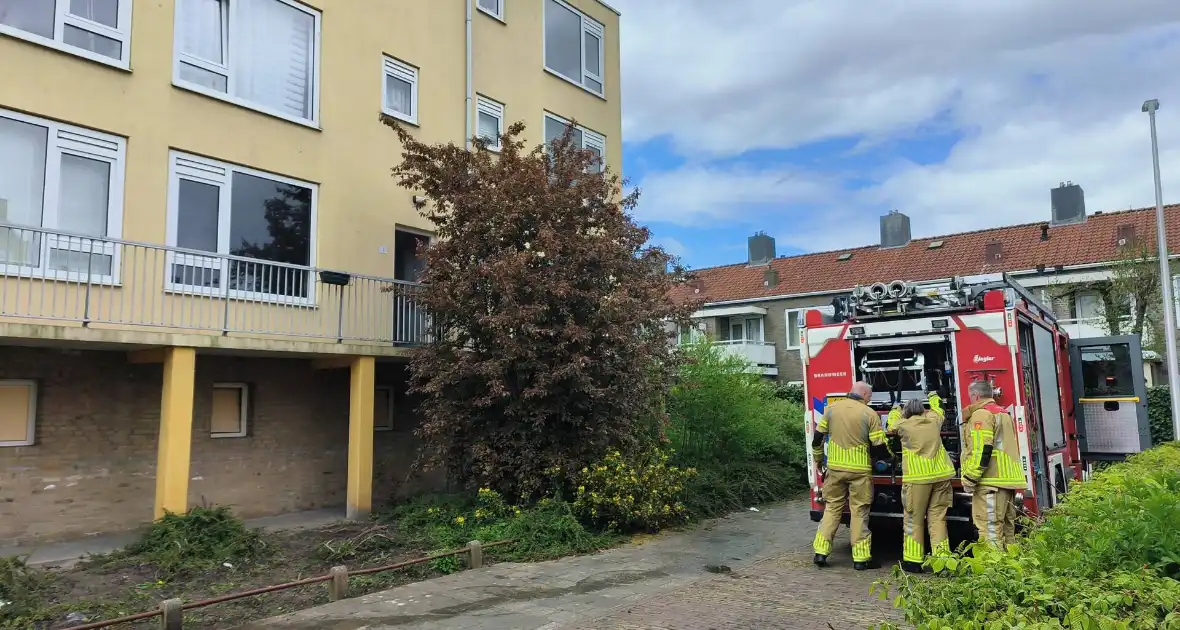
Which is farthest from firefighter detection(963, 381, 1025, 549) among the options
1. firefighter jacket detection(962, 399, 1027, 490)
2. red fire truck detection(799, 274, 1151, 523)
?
red fire truck detection(799, 274, 1151, 523)

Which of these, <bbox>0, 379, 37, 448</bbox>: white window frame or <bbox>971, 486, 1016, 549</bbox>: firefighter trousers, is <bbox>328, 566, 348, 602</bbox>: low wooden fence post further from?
<bbox>971, 486, 1016, 549</bbox>: firefighter trousers

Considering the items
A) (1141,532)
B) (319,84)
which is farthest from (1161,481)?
(319,84)

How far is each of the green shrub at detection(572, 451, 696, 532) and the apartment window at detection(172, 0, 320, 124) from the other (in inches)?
271

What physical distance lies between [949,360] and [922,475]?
4.53 ft

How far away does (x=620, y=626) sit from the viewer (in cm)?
651

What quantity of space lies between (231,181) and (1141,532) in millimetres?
11017

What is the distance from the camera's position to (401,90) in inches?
550

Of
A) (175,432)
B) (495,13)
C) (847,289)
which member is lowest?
(175,432)

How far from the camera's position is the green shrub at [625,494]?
10.2m

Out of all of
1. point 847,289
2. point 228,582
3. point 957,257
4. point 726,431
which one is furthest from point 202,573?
point 957,257

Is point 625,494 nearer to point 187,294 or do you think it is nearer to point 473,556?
point 473,556

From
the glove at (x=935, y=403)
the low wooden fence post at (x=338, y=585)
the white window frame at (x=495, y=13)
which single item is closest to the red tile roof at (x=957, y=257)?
the white window frame at (x=495, y=13)

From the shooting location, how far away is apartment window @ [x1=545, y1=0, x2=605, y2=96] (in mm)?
17188

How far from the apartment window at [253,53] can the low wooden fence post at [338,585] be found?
7.00 metres
